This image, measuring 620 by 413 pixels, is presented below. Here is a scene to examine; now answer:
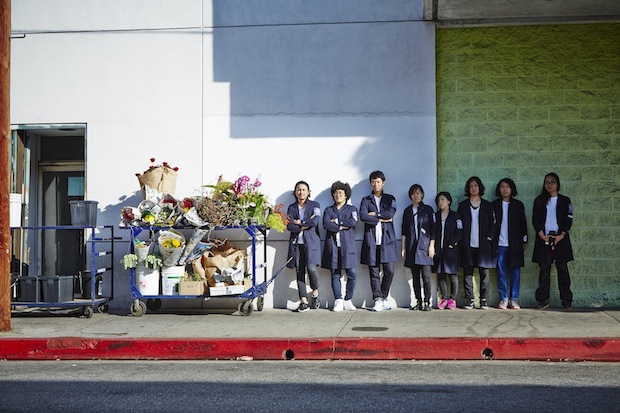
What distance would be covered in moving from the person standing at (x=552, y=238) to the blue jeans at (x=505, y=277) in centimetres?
35

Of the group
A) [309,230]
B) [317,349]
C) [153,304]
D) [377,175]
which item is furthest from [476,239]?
[153,304]

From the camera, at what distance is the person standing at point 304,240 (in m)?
13.4

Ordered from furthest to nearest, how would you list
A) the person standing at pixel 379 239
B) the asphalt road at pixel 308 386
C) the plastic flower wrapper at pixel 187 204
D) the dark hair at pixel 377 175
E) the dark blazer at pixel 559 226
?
1. the dark hair at pixel 377 175
2. the person standing at pixel 379 239
3. the dark blazer at pixel 559 226
4. the plastic flower wrapper at pixel 187 204
5. the asphalt road at pixel 308 386

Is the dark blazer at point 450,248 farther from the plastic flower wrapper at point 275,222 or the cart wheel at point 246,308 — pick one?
the cart wheel at point 246,308

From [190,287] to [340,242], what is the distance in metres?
2.47

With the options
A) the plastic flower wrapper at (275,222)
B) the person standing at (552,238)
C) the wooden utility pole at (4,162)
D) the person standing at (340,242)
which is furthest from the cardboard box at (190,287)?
the person standing at (552,238)

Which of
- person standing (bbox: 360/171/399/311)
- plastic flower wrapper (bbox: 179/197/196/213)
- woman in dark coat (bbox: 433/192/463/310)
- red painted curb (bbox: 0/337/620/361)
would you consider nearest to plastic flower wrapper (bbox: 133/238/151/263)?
plastic flower wrapper (bbox: 179/197/196/213)

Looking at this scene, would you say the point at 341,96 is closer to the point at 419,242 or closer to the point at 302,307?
the point at 419,242

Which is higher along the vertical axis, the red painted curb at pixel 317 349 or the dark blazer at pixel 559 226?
the dark blazer at pixel 559 226

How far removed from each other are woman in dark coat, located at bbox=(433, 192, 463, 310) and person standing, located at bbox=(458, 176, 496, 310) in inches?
5.9

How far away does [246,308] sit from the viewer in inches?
512

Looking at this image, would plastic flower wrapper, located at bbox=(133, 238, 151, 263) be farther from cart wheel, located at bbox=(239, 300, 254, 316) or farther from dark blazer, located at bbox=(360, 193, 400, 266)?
dark blazer, located at bbox=(360, 193, 400, 266)

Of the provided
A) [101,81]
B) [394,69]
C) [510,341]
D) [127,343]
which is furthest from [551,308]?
[101,81]

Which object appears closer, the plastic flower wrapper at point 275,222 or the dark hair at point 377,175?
the plastic flower wrapper at point 275,222
